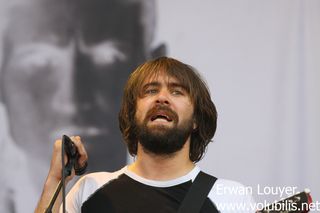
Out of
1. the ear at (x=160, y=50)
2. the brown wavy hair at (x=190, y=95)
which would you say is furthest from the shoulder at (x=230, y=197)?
the ear at (x=160, y=50)

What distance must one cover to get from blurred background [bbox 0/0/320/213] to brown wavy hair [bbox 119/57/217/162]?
427mm

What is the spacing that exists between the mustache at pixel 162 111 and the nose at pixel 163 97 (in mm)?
16

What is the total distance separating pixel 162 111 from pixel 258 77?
2.67ft

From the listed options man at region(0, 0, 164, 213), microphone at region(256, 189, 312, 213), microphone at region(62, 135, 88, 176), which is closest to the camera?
microphone at region(256, 189, 312, 213)

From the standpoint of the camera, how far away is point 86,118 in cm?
249

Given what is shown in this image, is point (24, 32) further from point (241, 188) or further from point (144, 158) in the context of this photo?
point (241, 188)

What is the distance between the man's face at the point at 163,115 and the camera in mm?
1855

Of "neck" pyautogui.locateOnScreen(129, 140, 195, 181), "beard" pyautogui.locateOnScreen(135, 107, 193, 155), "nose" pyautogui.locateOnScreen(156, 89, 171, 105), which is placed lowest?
"neck" pyautogui.locateOnScreen(129, 140, 195, 181)

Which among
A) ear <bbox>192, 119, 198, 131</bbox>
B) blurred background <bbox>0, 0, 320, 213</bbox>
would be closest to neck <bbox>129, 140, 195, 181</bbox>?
ear <bbox>192, 119, 198, 131</bbox>

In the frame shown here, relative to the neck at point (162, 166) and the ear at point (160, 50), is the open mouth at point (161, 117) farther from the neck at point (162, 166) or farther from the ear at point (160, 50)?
the ear at point (160, 50)

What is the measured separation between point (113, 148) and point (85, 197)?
0.65 meters

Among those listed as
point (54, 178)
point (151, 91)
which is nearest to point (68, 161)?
point (54, 178)

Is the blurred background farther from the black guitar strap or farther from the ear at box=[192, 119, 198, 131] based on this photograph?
the black guitar strap

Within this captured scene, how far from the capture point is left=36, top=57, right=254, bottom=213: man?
5.91ft
